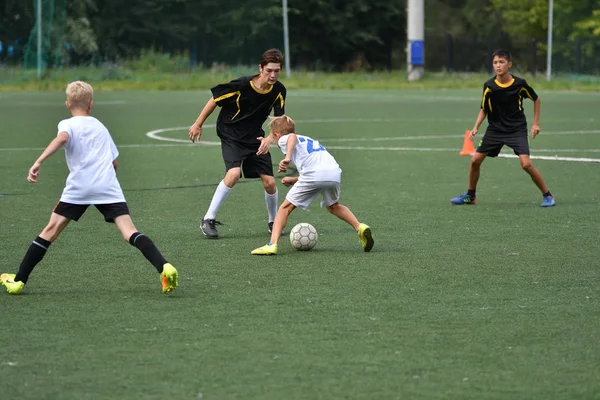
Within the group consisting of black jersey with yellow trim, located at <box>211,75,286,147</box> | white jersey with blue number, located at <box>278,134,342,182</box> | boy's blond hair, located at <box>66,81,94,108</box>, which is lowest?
white jersey with blue number, located at <box>278,134,342,182</box>

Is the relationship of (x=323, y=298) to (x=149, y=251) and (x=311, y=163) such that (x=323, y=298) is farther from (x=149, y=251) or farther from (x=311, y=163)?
(x=311, y=163)

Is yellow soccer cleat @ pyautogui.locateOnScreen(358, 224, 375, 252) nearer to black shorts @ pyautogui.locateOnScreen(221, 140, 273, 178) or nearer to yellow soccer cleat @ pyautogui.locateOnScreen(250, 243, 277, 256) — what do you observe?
yellow soccer cleat @ pyautogui.locateOnScreen(250, 243, 277, 256)

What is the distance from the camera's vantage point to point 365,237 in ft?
32.0

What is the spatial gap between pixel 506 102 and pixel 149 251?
6.43m

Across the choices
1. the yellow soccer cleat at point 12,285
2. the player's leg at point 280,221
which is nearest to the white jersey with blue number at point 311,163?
the player's leg at point 280,221

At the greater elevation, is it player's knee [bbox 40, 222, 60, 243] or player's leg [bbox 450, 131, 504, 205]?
player's knee [bbox 40, 222, 60, 243]

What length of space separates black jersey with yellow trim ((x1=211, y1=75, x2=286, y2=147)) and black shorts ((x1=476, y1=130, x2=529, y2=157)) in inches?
125

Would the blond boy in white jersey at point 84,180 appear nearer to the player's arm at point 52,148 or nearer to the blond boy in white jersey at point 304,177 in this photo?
the player's arm at point 52,148

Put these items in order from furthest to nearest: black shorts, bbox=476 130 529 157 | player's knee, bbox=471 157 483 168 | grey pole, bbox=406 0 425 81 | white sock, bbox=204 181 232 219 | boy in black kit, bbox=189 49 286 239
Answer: grey pole, bbox=406 0 425 81 → black shorts, bbox=476 130 529 157 → player's knee, bbox=471 157 483 168 → boy in black kit, bbox=189 49 286 239 → white sock, bbox=204 181 232 219

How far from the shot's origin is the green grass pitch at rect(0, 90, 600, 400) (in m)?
5.89

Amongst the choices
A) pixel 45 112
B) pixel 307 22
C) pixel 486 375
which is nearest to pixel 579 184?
pixel 486 375

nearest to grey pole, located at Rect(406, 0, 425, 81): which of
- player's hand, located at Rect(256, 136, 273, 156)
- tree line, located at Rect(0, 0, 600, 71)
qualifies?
tree line, located at Rect(0, 0, 600, 71)

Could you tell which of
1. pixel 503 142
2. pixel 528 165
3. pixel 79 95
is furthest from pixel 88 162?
pixel 503 142

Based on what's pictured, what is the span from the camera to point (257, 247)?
10.2 meters
